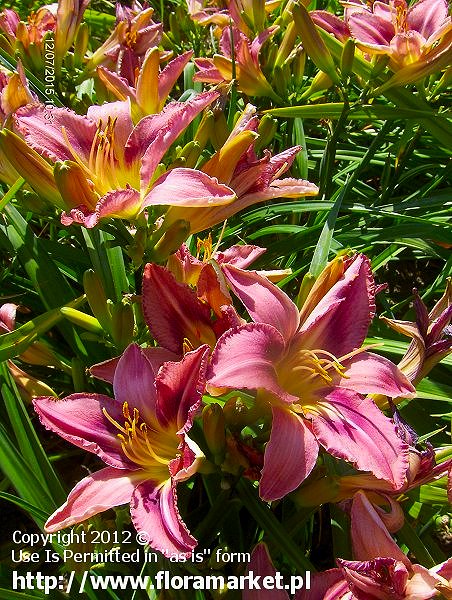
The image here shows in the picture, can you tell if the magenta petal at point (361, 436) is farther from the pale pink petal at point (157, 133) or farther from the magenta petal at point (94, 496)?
the pale pink petal at point (157, 133)

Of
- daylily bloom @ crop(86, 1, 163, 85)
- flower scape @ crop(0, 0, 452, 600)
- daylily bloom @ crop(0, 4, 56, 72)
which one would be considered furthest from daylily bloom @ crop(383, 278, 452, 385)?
daylily bloom @ crop(0, 4, 56, 72)

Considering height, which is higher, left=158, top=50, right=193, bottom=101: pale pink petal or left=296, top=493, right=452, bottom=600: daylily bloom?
left=158, top=50, right=193, bottom=101: pale pink petal

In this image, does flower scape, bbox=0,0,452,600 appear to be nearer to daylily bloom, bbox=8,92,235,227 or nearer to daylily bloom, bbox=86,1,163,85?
daylily bloom, bbox=8,92,235,227

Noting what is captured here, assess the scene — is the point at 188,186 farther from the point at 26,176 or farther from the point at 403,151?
the point at 403,151

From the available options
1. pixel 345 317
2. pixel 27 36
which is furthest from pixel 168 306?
pixel 27 36

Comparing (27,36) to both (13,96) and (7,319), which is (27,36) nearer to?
(13,96)

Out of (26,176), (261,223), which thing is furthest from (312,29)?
(26,176)
